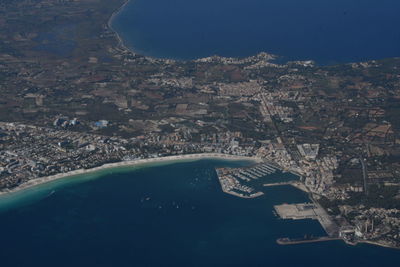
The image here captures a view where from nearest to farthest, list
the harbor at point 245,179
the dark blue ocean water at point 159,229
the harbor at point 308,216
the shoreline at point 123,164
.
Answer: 1. the dark blue ocean water at point 159,229
2. the harbor at point 308,216
3. the harbor at point 245,179
4. the shoreline at point 123,164

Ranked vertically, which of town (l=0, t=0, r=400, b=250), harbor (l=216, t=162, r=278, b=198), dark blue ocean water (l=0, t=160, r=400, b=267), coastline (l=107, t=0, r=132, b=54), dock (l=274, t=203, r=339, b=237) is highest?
coastline (l=107, t=0, r=132, b=54)

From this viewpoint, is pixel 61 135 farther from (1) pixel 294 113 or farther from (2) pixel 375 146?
(2) pixel 375 146

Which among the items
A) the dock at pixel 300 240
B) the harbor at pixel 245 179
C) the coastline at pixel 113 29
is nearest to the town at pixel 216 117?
the harbor at pixel 245 179

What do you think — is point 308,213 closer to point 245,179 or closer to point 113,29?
point 245,179

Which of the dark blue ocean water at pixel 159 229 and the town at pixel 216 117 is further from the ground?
the town at pixel 216 117

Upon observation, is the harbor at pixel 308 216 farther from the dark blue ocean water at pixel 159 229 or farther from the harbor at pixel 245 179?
the harbor at pixel 245 179

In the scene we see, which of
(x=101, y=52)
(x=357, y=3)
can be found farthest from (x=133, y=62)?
(x=357, y=3)

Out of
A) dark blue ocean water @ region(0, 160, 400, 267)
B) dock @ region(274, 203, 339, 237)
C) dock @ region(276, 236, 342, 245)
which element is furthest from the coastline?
dock @ region(276, 236, 342, 245)

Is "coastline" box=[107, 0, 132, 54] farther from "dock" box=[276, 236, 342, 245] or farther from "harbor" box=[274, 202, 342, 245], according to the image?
"dock" box=[276, 236, 342, 245]
